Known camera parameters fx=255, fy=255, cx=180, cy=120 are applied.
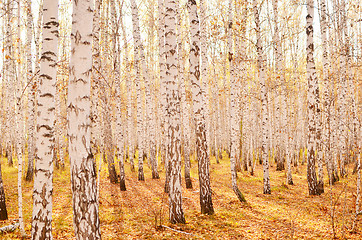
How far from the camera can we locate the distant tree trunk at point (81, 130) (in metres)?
3.58

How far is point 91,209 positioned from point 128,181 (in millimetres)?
10154

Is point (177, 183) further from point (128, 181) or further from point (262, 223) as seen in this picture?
point (128, 181)

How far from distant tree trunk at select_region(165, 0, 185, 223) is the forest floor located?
454 mm

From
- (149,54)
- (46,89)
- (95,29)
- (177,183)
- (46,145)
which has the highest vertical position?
(149,54)

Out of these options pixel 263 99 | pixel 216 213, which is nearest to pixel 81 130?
pixel 216 213

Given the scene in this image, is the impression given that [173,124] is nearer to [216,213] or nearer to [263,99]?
[216,213]

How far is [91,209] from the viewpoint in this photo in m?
3.60

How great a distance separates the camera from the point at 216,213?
8.02 metres

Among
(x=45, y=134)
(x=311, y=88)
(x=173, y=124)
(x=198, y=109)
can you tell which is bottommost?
(x=45, y=134)

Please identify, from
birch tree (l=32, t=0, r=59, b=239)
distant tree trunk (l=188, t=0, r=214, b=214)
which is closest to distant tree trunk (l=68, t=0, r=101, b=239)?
birch tree (l=32, t=0, r=59, b=239)

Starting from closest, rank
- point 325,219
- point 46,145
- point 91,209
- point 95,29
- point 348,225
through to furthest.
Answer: point 91,209
point 46,145
point 348,225
point 325,219
point 95,29

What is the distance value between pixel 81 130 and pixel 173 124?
3.30m

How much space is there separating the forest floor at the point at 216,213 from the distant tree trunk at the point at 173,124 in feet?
1.49

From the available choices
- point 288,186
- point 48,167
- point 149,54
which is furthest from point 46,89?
point 149,54
